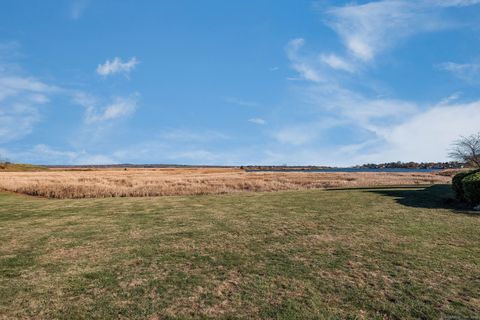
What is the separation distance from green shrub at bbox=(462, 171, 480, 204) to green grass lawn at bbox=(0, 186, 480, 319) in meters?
3.43

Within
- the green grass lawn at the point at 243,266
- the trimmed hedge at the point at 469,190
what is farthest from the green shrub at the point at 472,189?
the green grass lawn at the point at 243,266

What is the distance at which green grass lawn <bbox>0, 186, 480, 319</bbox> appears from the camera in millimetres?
5109

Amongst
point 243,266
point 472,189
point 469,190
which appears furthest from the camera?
point 469,190

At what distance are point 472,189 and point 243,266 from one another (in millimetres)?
14319

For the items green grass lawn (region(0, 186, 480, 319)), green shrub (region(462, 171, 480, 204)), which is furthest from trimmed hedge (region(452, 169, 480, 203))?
green grass lawn (region(0, 186, 480, 319))

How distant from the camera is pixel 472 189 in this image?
15586 millimetres

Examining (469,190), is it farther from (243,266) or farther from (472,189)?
(243,266)

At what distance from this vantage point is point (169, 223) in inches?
467

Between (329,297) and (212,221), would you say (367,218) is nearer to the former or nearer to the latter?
(212,221)

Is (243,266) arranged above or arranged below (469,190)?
below

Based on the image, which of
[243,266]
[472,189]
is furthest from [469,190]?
[243,266]

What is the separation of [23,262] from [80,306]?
3349 millimetres

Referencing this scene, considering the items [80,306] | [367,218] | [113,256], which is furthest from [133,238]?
[367,218]

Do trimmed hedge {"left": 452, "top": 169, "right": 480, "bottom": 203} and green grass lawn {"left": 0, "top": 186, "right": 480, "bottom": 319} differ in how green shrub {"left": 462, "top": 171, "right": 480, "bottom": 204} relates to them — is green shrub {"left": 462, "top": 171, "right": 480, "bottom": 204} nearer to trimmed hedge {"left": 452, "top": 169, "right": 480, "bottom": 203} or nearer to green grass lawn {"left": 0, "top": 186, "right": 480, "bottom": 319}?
trimmed hedge {"left": 452, "top": 169, "right": 480, "bottom": 203}
